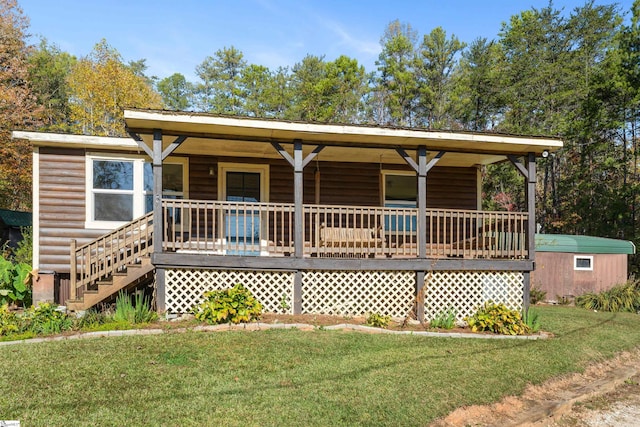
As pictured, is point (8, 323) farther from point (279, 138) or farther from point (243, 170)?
point (243, 170)

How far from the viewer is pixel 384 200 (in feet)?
37.0

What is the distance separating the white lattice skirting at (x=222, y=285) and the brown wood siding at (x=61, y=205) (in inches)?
115

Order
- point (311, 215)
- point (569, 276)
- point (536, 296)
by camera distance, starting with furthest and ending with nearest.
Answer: point (569, 276) < point (536, 296) < point (311, 215)

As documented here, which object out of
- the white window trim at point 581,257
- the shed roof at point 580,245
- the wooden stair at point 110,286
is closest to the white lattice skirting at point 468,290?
the wooden stair at point 110,286

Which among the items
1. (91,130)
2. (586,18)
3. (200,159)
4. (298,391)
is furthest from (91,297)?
(586,18)

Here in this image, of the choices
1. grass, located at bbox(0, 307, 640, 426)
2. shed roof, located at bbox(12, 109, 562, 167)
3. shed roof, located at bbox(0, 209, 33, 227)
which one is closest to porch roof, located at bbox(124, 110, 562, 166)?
shed roof, located at bbox(12, 109, 562, 167)

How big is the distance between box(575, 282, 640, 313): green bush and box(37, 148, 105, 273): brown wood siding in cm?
1465

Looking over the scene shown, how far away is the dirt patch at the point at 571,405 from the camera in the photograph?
4.48 metres

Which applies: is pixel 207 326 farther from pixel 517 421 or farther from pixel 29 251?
pixel 29 251

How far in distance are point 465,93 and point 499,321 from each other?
24086 mm

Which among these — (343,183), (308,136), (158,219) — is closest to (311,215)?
(308,136)

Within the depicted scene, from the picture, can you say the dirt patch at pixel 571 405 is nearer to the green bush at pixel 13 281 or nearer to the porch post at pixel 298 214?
the porch post at pixel 298 214

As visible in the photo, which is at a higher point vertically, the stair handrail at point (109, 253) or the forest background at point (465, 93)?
the forest background at point (465, 93)

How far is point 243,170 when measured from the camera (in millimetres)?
10547
